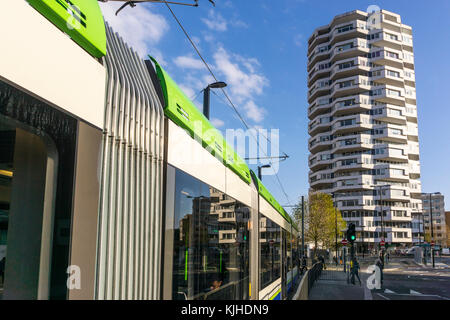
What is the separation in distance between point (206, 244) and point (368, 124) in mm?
90690

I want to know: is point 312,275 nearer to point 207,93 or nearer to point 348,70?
point 207,93

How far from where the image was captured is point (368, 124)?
90.5 metres

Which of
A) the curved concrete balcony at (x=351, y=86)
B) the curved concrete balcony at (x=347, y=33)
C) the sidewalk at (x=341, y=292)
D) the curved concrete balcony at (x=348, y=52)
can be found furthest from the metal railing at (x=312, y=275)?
the curved concrete balcony at (x=347, y=33)

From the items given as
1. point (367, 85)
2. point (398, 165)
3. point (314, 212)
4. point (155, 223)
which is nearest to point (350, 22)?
point (367, 85)

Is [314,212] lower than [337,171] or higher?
lower

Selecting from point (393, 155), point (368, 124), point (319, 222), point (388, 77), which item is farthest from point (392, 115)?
point (319, 222)

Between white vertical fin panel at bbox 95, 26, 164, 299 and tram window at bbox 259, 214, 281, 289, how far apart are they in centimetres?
678

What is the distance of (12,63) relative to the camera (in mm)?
2238

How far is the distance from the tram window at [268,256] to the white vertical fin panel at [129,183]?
6782 millimetres

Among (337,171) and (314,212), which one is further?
(337,171)

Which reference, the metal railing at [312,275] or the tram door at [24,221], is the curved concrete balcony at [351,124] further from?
the tram door at [24,221]
